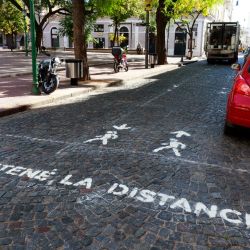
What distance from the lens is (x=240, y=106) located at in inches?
235

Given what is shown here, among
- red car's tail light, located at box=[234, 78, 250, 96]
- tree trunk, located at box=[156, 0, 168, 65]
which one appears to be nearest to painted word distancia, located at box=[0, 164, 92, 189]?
red car's tail light, located at box=[234, 78, 250, 96]

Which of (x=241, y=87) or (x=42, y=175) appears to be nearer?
(x=42, y=175)

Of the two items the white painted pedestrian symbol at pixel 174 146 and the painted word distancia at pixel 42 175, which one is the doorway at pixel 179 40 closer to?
the white painted pedestrian symbol at pixel 174 146

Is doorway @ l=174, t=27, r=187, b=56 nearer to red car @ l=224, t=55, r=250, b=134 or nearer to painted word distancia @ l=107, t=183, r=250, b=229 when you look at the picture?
red car @ l=224, t=55, r=250, b=134

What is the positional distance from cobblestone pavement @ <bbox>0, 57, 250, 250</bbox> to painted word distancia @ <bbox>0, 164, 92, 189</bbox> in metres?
0.01

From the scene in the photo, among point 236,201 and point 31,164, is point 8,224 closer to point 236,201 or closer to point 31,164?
point 31,164

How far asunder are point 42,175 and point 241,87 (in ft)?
11.9

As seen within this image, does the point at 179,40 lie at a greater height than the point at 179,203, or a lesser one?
greater

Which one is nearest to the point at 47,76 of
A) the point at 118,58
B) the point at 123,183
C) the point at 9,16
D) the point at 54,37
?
the point at 123,183

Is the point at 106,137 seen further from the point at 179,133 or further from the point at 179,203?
A: the point at 179,203

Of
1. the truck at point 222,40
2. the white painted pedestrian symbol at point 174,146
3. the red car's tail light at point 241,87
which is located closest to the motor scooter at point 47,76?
the white painted pedestrian symbol at point 174,146

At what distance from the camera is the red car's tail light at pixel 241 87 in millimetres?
5943

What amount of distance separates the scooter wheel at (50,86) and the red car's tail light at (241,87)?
6.46m

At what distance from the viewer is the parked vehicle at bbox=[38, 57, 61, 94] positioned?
10922 millimetres
